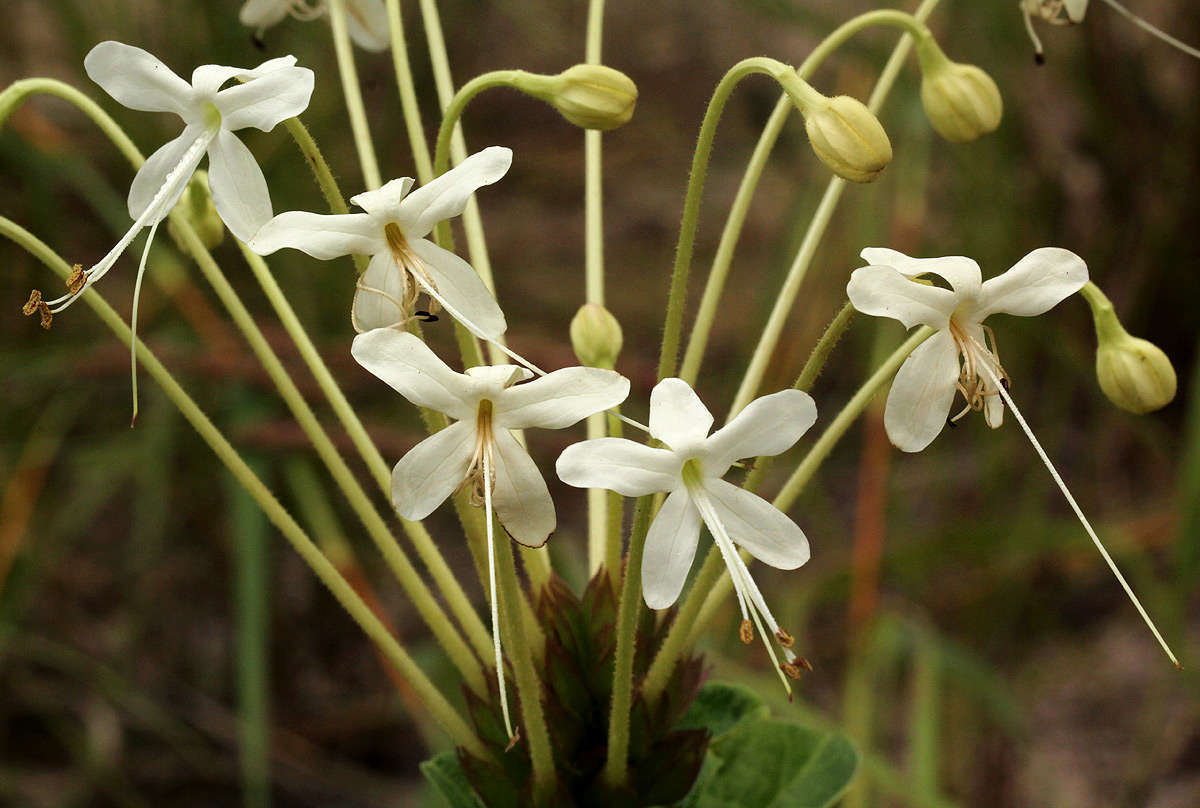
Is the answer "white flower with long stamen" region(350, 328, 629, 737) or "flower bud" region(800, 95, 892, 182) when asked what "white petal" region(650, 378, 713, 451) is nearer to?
"white flower with long stamen" region(350, 328, 629, 737)

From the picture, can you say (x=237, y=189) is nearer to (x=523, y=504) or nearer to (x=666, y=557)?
(x=523, y=504)

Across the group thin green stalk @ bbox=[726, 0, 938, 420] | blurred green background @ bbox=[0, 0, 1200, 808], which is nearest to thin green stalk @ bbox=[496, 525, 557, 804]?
thin green stalk @ bbox=[726, 0, 938, 420]

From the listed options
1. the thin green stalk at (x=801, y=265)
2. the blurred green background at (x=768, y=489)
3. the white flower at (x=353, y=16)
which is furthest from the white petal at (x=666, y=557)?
the blurred green background at (x=768, y=489)

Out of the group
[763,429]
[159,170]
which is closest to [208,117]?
[159,170]

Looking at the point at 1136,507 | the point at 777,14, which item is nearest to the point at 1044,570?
the point at 1136,507

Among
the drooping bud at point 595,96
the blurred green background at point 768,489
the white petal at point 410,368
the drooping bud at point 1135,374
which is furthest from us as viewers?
the blurred green background at point 768,489

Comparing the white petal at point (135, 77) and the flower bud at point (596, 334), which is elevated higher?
the white petal at point (135, 77)

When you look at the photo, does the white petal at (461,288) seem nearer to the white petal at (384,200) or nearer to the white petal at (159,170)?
the white petal at (384,200)
